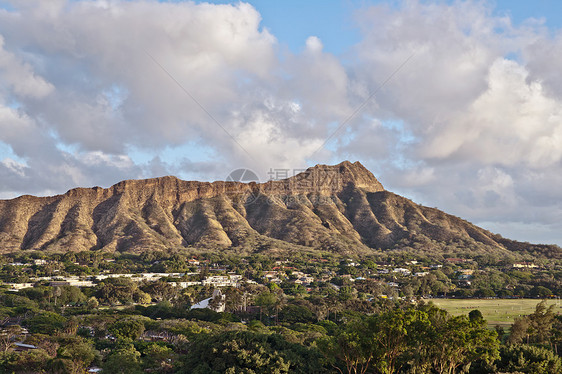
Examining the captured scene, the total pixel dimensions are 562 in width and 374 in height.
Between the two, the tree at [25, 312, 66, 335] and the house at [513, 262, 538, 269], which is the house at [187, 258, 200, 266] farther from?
the house at [513, 262, 538, 269]

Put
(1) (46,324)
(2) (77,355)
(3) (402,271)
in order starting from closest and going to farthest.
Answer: (2) (77,355)
(1) (46,324)
(3) (402,271)

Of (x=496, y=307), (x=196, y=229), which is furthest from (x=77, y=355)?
(x=196, y=229)

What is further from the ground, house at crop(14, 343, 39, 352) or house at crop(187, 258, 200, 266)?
house at crop(187, 258, 200, 266)

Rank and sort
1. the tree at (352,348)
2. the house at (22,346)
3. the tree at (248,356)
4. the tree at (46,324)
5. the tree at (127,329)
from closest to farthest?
the tree at (352,348) < the tree at (248,356) < the house at (22,346) < the tree at (127,329) < the tree at (46,324)

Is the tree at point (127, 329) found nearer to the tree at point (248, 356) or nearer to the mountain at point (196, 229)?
the tree at point (248, 356)

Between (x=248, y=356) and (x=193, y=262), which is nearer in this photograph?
(x=248, y=356)

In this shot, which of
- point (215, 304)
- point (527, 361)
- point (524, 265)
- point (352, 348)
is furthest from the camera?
point (524, 265)

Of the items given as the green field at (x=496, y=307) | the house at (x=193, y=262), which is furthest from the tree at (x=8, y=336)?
the house at (x=193, y=262)

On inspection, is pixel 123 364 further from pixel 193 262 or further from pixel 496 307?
pixel 193 262

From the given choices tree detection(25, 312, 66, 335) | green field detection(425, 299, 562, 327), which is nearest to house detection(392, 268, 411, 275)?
green field detection(425, 299, 562, 327)

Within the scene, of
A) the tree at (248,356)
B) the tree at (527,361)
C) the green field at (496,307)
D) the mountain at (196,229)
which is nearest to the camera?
the tree at (248,356)
